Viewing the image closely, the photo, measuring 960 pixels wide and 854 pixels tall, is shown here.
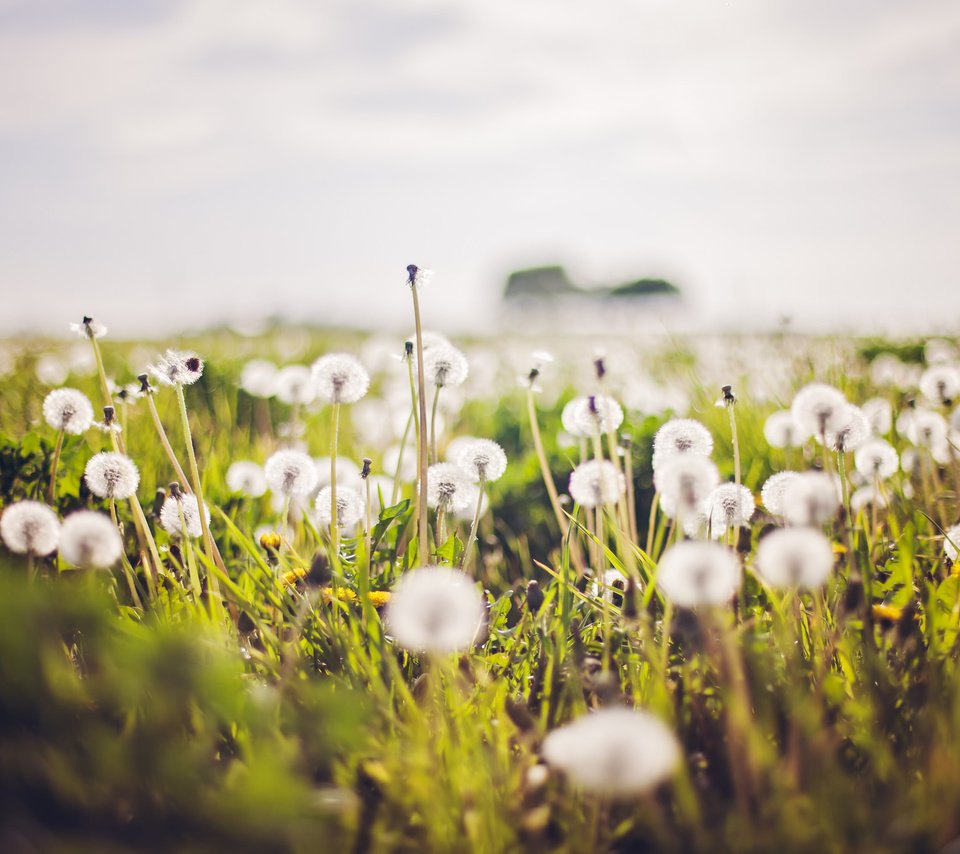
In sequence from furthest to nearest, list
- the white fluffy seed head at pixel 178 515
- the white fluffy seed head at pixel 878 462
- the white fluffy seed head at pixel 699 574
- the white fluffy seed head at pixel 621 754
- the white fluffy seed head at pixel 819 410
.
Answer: the white fluffy seed head at pixel 878 462
the white fluffy seed head at pixel 178 515
the white fluffy seed head at pixel 819 410
the white fluffy seed head at pixel 699 574
the white fluffy seed head at pixel 621 754

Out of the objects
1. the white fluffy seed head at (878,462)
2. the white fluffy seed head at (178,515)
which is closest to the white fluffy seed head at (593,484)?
the white fluffy seed head at (878,462)

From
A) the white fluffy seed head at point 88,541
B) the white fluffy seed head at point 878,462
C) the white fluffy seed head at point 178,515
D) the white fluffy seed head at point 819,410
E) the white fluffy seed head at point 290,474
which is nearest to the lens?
the white fluffy seed head at point 88,541

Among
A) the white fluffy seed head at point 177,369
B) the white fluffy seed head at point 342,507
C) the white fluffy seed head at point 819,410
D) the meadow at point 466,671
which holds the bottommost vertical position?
the meadow at point 466,671

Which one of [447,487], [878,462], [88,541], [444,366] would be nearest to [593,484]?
[447,487]

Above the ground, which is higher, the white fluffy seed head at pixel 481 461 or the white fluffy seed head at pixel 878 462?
the white fluffy seed head at pixel 481 461

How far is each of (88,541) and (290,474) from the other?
0.66 metres

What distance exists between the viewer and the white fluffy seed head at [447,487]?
1834mm

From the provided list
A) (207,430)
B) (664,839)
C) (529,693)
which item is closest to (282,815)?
(664,839)

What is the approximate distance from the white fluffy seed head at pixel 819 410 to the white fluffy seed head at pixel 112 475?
1.57 meters

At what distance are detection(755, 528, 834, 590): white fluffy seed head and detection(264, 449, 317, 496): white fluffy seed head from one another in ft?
3.80

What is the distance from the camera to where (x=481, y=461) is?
5.98 feet

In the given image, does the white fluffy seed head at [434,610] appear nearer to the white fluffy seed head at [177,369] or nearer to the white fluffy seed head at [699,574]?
the white fluffy seed head at [699,574]

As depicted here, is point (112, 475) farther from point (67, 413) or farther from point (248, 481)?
point (248, 481)

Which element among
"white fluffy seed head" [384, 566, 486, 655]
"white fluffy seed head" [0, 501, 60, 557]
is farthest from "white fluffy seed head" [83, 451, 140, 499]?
"white fluffy seed head" [384, 566, 486, 655]
